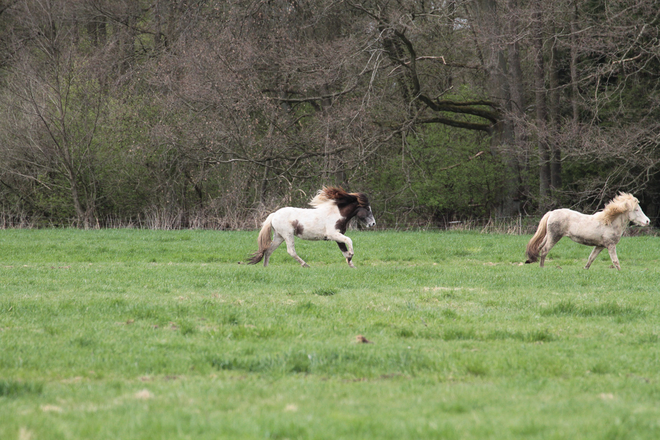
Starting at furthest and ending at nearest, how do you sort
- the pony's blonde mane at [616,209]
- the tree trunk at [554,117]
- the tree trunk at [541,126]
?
the tree trunk at [554,117]
the tree trunk at [541,126]
the pony's blonde mane at [616,209]

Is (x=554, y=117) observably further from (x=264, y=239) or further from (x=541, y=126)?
(x=264, y=239)

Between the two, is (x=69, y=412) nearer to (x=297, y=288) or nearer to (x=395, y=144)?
(x=297, y=288)

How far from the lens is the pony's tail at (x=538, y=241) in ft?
51.7

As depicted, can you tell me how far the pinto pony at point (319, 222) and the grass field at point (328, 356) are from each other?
235cm

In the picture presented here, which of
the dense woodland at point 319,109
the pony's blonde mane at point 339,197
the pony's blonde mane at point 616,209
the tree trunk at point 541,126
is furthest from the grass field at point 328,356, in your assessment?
the dense woodland at point 319,109

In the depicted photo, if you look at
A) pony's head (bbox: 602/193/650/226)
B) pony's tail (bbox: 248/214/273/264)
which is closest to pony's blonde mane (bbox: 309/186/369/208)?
pony's tail (bbox: 248/214/273/264)

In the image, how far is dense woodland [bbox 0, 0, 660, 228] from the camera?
2917 centimetres

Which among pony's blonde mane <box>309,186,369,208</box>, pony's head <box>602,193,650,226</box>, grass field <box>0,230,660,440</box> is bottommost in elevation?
grass field <box>0,230,660,440</box>

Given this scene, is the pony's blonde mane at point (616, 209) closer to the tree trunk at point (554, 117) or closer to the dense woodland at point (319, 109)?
the dense woodland at point (319, 109)

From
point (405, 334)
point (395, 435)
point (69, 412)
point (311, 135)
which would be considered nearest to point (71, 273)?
point (405, 334)

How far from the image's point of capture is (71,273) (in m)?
13.6

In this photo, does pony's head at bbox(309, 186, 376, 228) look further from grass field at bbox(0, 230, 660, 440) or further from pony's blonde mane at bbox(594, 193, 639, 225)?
pony's blonde mane at bbox(594, 193, 639, 225)

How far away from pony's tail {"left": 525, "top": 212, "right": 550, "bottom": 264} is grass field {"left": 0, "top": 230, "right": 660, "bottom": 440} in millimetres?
2508

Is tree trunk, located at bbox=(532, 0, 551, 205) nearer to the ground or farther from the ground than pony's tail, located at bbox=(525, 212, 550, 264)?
farther from the ground
